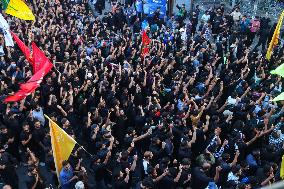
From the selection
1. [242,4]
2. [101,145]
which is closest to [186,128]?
[101,145]

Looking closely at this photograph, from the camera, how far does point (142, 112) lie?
10078 mm

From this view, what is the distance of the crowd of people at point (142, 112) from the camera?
8086 millimetres

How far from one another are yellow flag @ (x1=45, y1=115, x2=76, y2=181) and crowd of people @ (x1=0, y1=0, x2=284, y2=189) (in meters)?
0.20

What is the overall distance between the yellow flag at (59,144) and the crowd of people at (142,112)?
20 cm

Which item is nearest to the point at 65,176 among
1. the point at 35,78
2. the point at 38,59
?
the point at 35,78

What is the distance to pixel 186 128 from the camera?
9.35 m

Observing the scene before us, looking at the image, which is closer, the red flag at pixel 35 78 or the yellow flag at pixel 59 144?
the yellow flag at pixel 59 144

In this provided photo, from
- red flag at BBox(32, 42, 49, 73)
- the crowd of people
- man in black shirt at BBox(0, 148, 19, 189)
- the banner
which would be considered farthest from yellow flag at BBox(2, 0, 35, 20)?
the banner

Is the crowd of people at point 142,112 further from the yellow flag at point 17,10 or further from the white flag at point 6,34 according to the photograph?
the yellow flag at point 17,10

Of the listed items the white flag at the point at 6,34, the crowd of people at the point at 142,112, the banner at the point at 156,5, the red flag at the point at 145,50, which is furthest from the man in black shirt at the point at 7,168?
the banner at the point at 156,5

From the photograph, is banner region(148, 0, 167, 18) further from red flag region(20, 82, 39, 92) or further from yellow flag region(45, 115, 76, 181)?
yellow flag region(45, 115, 76, 181)

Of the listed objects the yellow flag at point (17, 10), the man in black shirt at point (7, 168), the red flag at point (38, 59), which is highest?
the yellow flag at point (17, 10)

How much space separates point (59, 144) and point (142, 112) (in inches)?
114

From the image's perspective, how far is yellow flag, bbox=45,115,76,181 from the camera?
7.60 m
